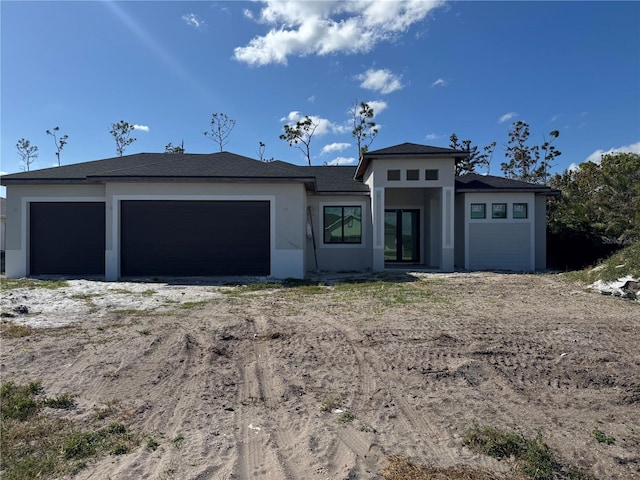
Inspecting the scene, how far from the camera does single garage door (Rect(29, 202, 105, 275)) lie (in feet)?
46.5

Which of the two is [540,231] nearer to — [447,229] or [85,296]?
[447,229]

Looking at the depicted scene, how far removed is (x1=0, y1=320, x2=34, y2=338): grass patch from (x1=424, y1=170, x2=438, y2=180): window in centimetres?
1370

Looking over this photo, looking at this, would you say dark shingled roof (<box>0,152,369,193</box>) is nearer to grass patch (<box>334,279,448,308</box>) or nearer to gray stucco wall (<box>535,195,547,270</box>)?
grass patch (<box>334,279,448,308</box>)

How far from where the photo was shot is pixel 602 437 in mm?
3186

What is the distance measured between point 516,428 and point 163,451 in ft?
9.29

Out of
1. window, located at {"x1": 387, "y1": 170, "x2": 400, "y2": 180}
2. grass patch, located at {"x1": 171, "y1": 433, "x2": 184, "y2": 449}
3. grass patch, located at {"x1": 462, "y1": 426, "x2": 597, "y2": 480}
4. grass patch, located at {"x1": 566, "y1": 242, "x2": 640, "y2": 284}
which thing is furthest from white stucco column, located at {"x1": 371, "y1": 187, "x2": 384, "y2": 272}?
grass patch, located at {"x1": 171, "y1": 433, "x2": 184, "y2": 449}

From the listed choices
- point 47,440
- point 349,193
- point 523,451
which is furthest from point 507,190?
point 47,440

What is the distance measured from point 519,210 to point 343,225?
743cm

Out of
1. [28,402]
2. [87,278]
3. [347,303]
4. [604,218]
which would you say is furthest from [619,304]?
[87,278]

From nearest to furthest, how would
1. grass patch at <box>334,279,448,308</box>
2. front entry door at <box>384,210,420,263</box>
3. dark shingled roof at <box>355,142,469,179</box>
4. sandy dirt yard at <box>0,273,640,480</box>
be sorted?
1. sandy dirt yard at <box>0,273,640,480</box>
2. grass patch at <box>334,279,448,308</box>
3. dark shingled roof at <box>355,142,469,179</box>
4. front entry door at <box>384,210,420,263</box>

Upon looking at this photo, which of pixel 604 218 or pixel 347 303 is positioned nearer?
pixel 347 303

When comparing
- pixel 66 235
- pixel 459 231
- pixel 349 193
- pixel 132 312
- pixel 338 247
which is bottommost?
pixel 132 312

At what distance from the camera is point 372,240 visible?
54.1 feet

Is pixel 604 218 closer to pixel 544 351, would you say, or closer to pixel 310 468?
pixel 544 351
